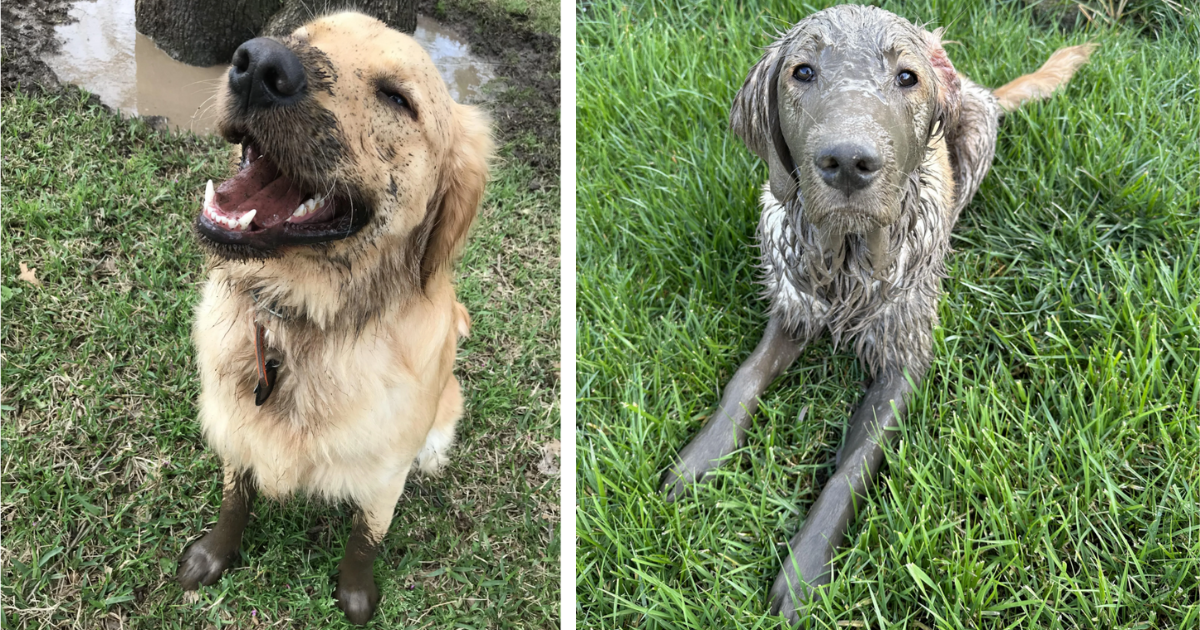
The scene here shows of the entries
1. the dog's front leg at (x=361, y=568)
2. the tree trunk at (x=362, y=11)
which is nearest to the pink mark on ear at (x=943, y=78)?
the tree trunk at (x=362, y=11)

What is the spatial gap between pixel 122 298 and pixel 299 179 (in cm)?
104

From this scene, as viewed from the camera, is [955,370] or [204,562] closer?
[204,562]

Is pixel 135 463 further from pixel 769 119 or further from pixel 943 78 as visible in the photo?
pixel 943 78

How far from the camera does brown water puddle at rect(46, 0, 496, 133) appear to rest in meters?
2.02

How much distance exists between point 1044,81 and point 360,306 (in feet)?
8.92

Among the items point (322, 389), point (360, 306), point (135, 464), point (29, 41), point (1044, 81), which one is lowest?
point (135, 464)

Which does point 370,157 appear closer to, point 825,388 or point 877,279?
point 877,279

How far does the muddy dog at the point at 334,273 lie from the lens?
5.18 ft

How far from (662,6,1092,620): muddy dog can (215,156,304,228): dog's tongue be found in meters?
1.10

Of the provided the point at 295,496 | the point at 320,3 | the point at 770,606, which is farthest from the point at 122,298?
the point at 770,606

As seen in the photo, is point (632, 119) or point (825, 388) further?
point (632, 119)

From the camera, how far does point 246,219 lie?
1673 millimetres

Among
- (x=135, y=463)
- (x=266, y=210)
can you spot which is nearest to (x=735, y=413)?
(x=266, y=210)

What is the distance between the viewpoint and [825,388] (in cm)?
255
